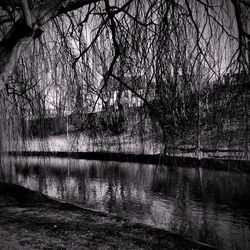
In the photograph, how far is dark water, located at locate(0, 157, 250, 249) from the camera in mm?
5035

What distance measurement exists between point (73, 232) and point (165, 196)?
161 inches

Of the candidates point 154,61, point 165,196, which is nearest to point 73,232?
point 154,61

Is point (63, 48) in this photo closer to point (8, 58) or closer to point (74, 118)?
point (74, 118)

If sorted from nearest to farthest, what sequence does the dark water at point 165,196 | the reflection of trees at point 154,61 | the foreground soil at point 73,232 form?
1. the reflection of trees at point 154,61
2. the foreground soil at point 73,232
3. the dark water at point 165,196

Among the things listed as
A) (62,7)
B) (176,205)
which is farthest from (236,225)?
(62,7)

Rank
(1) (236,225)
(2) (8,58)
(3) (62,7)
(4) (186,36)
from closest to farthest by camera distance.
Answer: (2) (8,58), (3) (62,7), (4) (186,36), (1) (236,225)

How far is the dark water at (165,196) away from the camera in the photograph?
504 cm

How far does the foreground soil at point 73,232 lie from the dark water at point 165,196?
2.50 feet

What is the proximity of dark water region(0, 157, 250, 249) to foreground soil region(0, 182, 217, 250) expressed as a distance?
2.50 ft

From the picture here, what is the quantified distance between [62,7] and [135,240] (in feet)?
9.44

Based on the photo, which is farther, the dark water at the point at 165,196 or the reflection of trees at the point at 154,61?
the dark water at the point at 165,196

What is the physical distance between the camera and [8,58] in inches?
64.4

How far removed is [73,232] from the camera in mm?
3887

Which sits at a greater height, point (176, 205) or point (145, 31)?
point (145, 31)
